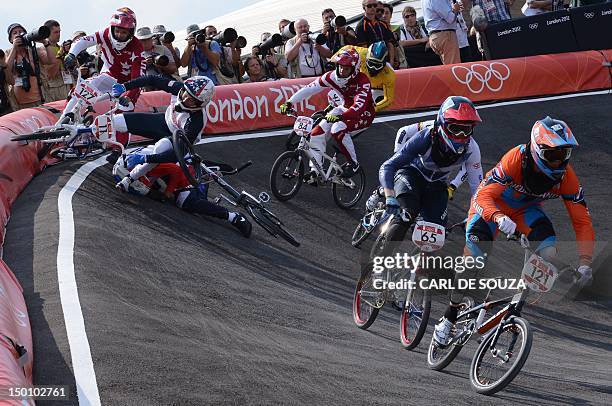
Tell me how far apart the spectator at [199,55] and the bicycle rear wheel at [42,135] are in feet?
13.3

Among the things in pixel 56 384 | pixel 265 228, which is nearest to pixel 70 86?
pixel 265 228

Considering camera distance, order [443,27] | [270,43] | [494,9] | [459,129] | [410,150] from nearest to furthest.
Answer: [459,129], [410,150], [270,43], [443,27], [494,9]

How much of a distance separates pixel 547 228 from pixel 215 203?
19.7 ft

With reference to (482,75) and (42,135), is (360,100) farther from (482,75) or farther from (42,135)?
(482,75)

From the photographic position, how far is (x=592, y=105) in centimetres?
2017

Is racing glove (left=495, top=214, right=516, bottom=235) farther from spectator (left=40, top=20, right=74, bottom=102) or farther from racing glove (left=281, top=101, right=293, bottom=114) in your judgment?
spectator (left=40, top=20, right=74, bottom=102)

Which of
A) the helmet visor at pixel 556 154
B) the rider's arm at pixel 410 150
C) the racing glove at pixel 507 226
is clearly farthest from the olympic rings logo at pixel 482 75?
the racing glove at pixel 507 226

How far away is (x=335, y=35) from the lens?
1886cm

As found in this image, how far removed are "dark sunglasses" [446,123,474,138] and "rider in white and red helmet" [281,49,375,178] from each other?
197 inches

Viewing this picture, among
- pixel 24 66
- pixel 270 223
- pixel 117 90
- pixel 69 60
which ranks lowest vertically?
pixel 270 223

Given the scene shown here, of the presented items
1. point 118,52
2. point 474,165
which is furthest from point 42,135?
point 474,165

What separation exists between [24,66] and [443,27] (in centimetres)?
811

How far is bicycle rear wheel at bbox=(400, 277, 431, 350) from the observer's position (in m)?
8.74

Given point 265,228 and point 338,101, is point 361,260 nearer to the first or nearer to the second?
point 265,228
